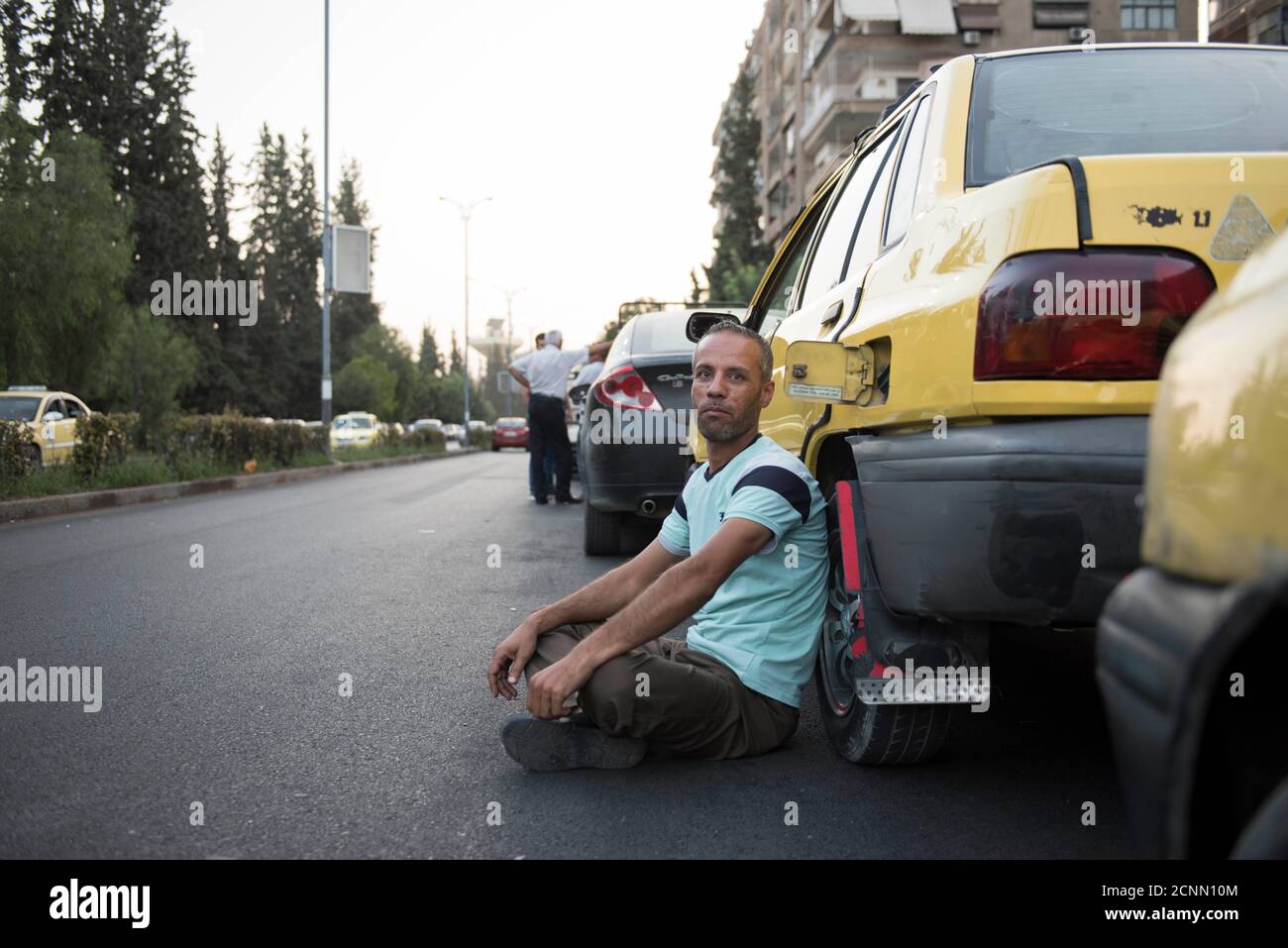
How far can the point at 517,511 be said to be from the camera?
12367mm

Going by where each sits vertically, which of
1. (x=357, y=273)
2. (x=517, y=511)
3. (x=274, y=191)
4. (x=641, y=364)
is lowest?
(x=517, y=511)

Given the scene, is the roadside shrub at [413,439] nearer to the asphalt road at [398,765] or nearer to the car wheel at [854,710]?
the asphalt road at [398,765]

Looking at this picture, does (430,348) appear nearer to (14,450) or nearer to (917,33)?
(917,33)

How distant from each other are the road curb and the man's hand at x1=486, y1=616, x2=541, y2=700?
9.95 metres

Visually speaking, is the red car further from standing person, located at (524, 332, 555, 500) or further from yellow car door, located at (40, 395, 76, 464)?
standing person, located at (524, 332, 555, 500)

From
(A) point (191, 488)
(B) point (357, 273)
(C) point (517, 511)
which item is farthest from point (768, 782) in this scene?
(B) point (357, 273)

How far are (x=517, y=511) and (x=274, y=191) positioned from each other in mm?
72485

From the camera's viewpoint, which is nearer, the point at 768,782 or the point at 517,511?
the point at 768,782

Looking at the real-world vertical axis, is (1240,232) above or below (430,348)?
below

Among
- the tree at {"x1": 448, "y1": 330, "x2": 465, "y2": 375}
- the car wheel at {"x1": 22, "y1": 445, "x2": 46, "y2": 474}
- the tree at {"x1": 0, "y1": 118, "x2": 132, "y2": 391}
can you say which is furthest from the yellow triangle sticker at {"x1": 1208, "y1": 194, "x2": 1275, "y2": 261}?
the tree at {"x1": 448, "y1": 330, "x2": 465, "y2": 375}

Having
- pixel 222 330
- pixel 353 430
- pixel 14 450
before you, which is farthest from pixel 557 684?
pixel 222 330

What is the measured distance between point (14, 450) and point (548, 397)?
18.7 ft

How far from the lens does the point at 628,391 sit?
7.35m

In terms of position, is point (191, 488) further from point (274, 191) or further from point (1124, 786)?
point (274, 191)
